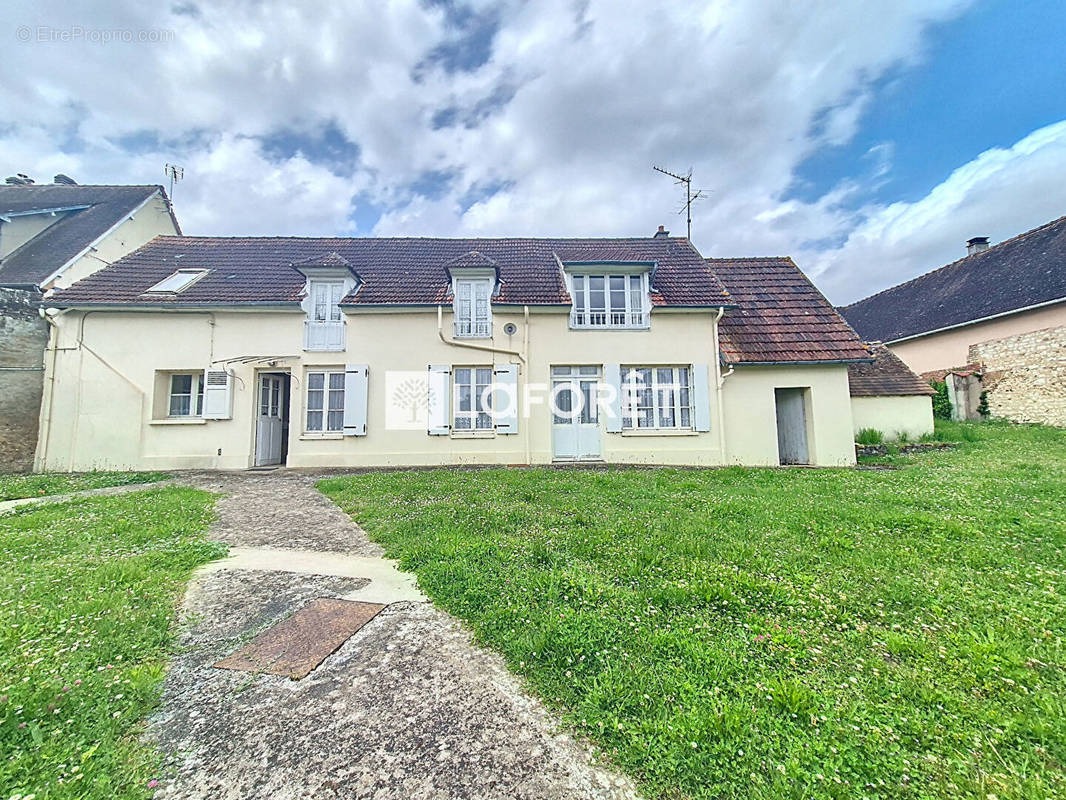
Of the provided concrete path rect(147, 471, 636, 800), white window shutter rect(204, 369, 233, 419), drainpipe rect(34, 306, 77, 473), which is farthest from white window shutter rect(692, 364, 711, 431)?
drainpipe rect(34, 306, 77, 473)

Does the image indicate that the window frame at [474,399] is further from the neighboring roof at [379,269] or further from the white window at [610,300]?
the white window at [610,300]

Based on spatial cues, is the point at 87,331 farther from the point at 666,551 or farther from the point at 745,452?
the point at 745,452

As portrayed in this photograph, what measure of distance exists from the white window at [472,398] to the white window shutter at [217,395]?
5583 millimetres

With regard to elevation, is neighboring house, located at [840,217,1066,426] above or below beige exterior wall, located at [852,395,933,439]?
above

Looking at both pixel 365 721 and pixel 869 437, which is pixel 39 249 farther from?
pixel 869 437

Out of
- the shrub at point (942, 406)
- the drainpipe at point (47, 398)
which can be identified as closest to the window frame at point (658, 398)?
the drainpipe at point (47, 398)

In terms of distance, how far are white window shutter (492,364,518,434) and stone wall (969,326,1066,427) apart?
18.8 metres

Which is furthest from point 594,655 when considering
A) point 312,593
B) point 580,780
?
point 312,593

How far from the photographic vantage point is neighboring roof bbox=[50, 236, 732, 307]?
11.1 metres

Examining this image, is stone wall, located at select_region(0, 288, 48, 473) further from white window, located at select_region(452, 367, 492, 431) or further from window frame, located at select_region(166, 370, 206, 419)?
white window, located at select_region(452, 367, 492, 431)

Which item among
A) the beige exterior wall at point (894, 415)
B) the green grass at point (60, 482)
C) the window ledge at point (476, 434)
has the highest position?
the beige exterior wall at point (894, 415)

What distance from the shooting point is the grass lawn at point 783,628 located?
72.8 inches

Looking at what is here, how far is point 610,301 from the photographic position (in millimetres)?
11711

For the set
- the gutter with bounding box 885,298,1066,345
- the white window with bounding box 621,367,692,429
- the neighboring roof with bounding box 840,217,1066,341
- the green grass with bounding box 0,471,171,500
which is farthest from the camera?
the neighboring roof with bounding box 840,217,1066,341
